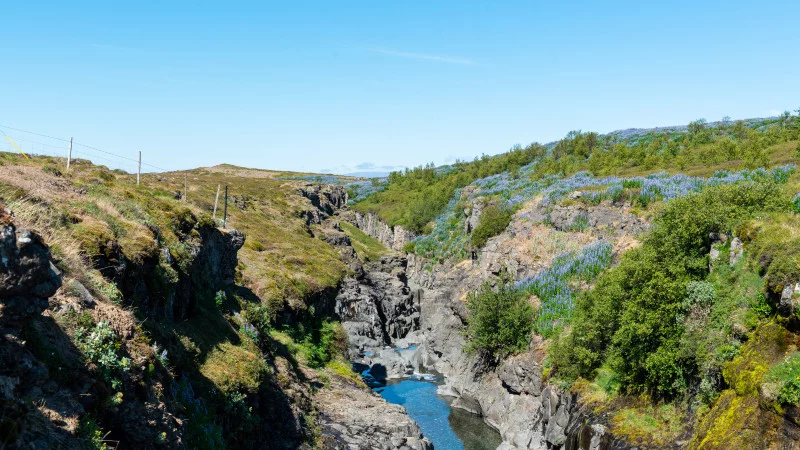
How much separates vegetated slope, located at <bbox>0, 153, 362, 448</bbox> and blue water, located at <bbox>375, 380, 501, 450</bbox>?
26.3 ft

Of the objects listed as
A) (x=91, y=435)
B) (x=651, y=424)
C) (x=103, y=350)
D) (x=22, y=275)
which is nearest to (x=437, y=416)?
(x=651, y=424)

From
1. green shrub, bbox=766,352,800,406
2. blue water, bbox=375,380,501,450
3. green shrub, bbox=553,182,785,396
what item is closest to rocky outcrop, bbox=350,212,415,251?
blue water, bbox=375,380,501,450

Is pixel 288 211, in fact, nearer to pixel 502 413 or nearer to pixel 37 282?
pixel 502 413

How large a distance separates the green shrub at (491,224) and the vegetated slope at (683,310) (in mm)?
6611

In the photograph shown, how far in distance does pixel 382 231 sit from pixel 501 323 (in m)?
84.2

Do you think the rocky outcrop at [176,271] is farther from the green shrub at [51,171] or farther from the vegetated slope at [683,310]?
the vegetated slope at [683,310]

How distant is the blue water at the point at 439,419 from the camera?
1623 inches

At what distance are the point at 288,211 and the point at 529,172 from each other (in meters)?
46.1

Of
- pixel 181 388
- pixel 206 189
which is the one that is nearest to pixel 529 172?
pixel 206 189

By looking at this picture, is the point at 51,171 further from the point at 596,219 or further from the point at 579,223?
the point at 596,219

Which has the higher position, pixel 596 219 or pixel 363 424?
pixel 596 219

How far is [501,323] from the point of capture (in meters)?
47.1

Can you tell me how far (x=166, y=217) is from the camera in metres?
29.7

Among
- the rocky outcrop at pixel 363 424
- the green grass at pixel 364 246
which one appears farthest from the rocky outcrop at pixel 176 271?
the green grass at pixel 364 246
